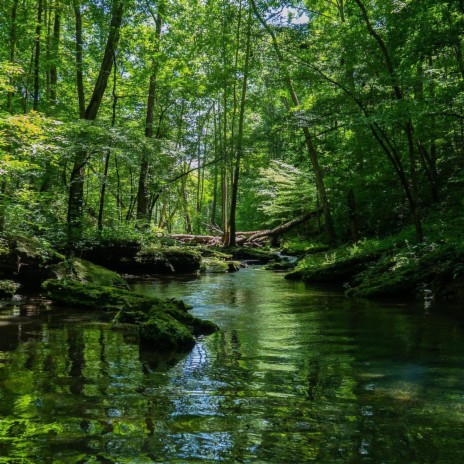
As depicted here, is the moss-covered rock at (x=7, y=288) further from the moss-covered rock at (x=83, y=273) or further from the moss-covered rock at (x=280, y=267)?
the moss-covered rock at (x=280, y=267)

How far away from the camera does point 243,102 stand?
21.7 metres

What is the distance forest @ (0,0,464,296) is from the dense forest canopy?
0.07 meters

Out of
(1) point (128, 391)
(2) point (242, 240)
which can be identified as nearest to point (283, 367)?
(1) point (128, 391)

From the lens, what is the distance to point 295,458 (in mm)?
2611

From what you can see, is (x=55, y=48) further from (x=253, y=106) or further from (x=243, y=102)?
(x=253, y=106)

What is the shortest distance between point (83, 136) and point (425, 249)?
9.71m

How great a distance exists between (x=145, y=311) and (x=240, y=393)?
3.77m

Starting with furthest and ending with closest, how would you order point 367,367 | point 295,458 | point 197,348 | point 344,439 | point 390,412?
1. point 197,348
2. point 367,367
3. point 390,412
4. point 344,439
5. point 295,458

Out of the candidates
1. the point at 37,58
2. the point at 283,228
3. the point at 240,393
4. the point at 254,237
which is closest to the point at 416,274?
the point at 240,393

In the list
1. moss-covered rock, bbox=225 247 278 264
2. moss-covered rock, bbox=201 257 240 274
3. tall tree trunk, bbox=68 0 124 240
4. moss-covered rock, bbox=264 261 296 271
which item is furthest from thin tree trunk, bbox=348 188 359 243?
tall tree trunk, bbox=68 0 124 240

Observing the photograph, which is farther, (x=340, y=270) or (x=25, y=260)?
(x=340, y=270)

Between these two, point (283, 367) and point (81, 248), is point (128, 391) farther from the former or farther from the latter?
point (81, 248)

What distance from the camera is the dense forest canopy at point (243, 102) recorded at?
9.55 meters

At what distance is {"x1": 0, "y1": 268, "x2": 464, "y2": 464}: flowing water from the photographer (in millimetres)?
2717
